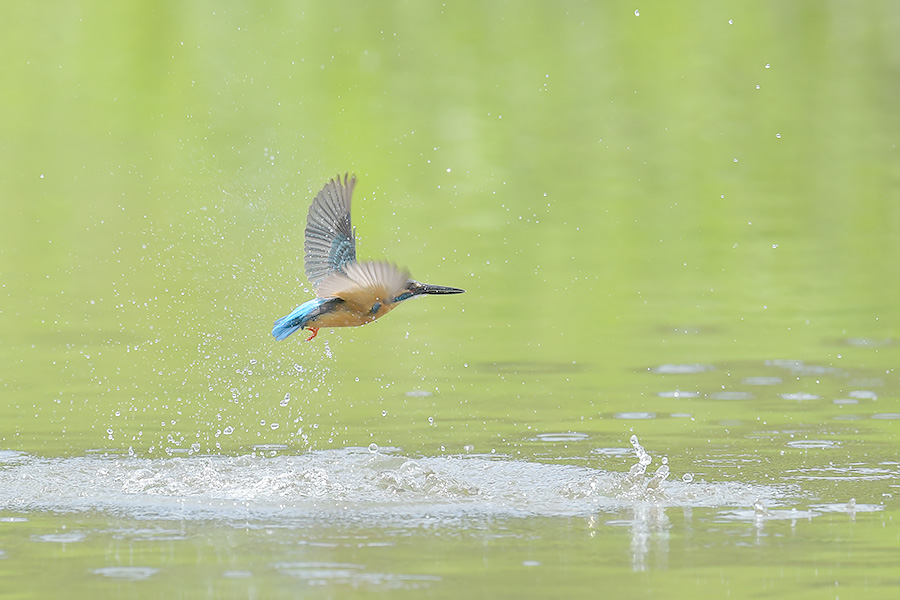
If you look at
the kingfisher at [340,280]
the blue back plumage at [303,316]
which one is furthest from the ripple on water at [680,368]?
the blue back plumage at [303,316]

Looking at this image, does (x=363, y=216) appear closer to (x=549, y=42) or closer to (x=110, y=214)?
(x=110, y=214)

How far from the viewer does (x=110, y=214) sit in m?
13.4

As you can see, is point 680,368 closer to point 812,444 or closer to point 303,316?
point 812,444

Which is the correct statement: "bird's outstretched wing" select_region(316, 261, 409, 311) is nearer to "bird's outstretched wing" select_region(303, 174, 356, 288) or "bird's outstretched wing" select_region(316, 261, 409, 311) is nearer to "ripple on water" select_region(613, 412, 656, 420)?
"bird's outstretched wing" select_region(303, 174, 356, 288)

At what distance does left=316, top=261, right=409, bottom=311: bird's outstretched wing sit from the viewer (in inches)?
233

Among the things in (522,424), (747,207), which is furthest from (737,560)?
(747,207)

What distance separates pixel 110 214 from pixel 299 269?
2385 millimetres

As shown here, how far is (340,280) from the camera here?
6.13m

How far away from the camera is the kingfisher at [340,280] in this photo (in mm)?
6039

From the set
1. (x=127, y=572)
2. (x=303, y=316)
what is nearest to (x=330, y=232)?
(x=303, y=316)

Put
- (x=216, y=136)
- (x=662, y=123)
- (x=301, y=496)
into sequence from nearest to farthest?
(x=301, y=496)
(x=216, y=136)
(x=662, y=123)

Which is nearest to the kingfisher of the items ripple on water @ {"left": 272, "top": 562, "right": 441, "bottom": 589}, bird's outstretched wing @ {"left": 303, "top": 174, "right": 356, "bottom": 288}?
bird's outstretched wing @ {"left": 303, "top": 174, "right": 356, "bottom": 288}

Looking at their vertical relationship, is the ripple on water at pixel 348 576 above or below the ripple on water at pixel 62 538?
below

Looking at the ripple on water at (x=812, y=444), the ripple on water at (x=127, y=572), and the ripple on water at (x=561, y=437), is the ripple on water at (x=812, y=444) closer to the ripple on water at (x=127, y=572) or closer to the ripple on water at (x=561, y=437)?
the ripple on water at (x=561, y=437)
